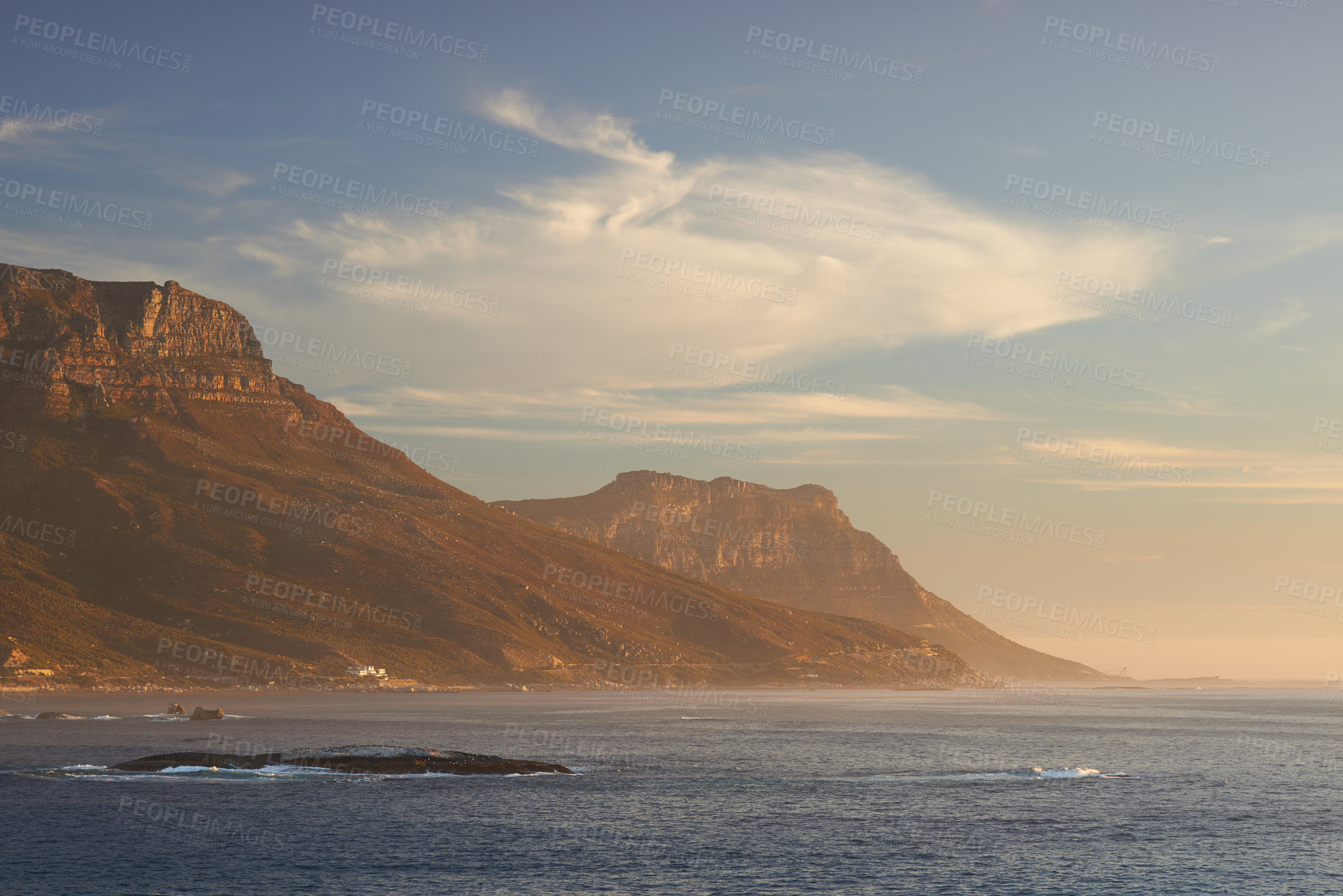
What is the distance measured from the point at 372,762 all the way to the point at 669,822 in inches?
1517

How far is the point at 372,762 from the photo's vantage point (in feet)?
326

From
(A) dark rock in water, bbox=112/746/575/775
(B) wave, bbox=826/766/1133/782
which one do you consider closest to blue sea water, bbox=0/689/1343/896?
(B) wave, bbox=826/766/1133/782

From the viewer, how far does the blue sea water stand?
56281mm

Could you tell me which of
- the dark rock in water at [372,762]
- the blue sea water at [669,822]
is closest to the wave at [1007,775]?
the blue sea water at [669,822]

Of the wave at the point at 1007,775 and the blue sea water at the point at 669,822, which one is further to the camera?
the wave at the point at 1007,775

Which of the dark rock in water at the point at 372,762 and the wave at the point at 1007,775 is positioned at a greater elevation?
the wave at the point at 1007,775

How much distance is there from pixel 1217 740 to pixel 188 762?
14431 cm

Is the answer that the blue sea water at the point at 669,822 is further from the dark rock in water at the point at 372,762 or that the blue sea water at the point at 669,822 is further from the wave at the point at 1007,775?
the dark rock in water at the point at 372,762

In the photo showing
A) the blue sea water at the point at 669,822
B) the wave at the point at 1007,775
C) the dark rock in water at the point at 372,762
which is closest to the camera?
the blue sea water at the point at 669,822

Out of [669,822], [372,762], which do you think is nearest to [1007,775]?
[669,822]

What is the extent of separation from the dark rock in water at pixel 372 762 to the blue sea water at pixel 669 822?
325cm

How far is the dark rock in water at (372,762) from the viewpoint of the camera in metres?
96.0

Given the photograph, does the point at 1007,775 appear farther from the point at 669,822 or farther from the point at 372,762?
the point at 372,762

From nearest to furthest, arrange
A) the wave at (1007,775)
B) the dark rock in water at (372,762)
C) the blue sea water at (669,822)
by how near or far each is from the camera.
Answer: the blue sea water at (669,822)
the dark rock in water at (372,762)
the wave at (1007,775)
